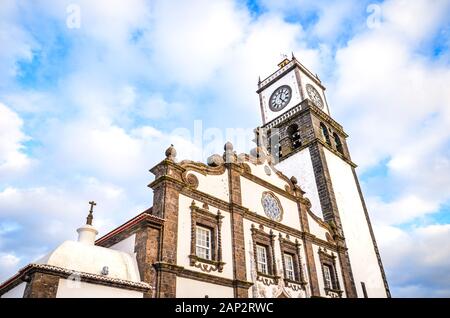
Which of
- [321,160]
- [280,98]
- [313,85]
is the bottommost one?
[321,160]

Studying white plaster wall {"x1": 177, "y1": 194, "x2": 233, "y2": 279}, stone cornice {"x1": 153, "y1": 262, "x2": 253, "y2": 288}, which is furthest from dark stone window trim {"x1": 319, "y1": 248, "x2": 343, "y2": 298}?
white plaster wall {"x1": 177, "y1": 194, "x2": 233, "y2": 279}

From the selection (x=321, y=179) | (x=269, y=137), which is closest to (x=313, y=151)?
(x=321, y=179)

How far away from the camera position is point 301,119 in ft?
87.6

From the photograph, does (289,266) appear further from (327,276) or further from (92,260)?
(92,260)

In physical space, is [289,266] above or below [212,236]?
below

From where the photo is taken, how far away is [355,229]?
23.7m

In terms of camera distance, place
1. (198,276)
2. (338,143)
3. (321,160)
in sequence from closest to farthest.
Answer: (198,276), (321,160), (338,143)

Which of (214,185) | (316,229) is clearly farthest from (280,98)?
(214,185)

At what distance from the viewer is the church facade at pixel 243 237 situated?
1100 centimetres

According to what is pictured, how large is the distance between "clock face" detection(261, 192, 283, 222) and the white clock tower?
5356 mm

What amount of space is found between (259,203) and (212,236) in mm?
4059

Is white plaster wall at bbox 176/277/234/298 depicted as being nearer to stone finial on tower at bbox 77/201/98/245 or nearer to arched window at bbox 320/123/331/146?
stone finial on tower at bbox 77/201/98/245

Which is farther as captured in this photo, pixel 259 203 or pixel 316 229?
pixel 316 229

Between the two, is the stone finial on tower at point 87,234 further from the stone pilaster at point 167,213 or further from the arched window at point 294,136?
the arched window at point 294,136
